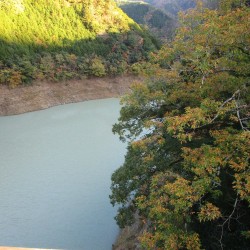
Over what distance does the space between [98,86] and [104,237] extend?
23408 millimetres

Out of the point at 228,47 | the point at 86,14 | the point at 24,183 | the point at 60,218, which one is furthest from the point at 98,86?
the point at 228,47

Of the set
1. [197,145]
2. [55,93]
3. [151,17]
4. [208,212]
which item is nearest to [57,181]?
[197,145]

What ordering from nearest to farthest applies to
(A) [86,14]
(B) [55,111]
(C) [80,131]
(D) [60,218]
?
(D) [60,218] → (C) [80,131] → (B) [55,111] → (A) [86,14]

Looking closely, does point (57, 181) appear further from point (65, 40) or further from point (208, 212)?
point (65, 40)

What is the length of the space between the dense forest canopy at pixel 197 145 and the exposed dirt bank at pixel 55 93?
17.8 m

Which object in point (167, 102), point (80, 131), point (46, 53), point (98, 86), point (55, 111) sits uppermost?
point (46, 53)

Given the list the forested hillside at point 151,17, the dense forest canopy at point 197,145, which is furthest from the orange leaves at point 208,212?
the forested hillside at point 151,17

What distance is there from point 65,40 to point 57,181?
2392 cm

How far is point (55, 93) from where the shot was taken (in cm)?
2848

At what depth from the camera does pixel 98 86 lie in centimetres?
3175

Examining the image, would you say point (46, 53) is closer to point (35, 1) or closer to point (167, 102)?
point (35, 1)

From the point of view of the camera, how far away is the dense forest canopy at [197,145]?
4.91m

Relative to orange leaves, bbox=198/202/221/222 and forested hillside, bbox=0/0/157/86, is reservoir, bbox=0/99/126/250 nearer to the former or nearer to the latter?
orange leaves, bbox=198/202/221/222

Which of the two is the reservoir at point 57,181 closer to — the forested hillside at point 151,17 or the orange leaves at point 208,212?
the orange leaves at point 208,212
